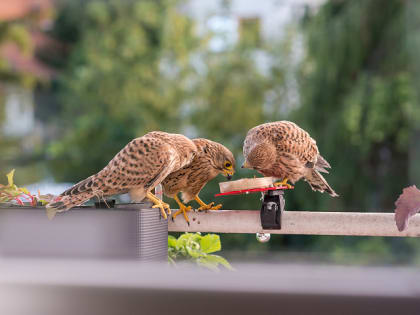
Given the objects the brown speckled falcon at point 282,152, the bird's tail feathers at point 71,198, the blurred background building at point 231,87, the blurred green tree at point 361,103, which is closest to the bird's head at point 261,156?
the brown speckled falcon at point 282,152

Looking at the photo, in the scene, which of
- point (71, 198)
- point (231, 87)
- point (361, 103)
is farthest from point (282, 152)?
point (231, 87)

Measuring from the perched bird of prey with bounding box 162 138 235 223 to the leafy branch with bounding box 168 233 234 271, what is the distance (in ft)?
0.16

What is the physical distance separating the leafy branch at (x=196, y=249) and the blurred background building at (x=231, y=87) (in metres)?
3.36

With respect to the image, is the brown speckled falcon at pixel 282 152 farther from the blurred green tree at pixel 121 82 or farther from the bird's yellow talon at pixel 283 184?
the blurred green tree at pixel 121 82

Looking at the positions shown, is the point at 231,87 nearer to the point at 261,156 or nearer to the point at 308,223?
the point at 261,156

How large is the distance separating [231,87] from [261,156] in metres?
5.03

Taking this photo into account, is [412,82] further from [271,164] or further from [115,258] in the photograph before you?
[115,258]

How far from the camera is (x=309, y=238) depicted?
5.93 metres

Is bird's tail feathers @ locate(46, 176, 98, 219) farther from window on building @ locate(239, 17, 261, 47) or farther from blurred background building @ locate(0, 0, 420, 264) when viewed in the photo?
window on building @ locate(239, 17, 261, 47)

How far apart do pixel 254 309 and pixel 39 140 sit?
7.31 meters

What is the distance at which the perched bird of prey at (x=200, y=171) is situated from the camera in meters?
1.13

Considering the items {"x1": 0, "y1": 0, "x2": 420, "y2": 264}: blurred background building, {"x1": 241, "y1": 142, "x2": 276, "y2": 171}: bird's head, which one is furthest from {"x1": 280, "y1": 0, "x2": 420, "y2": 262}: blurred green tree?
{"x1": 241, "y1": 142, "x2": 276, "y2": 171}: bird's head

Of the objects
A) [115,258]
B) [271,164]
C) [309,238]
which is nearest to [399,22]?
[309,238]

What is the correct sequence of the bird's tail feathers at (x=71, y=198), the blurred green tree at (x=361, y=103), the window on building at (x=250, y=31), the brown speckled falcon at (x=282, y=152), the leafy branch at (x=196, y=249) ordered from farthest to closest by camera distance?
the window on building at (x=250, y=31), the blurred green tree at (x=361, y=103), the brown speckled falcon at (x=282, y=152), the leafy branch at (x=196, y=249), the bird's tail feathers at (x=71, y=198)
